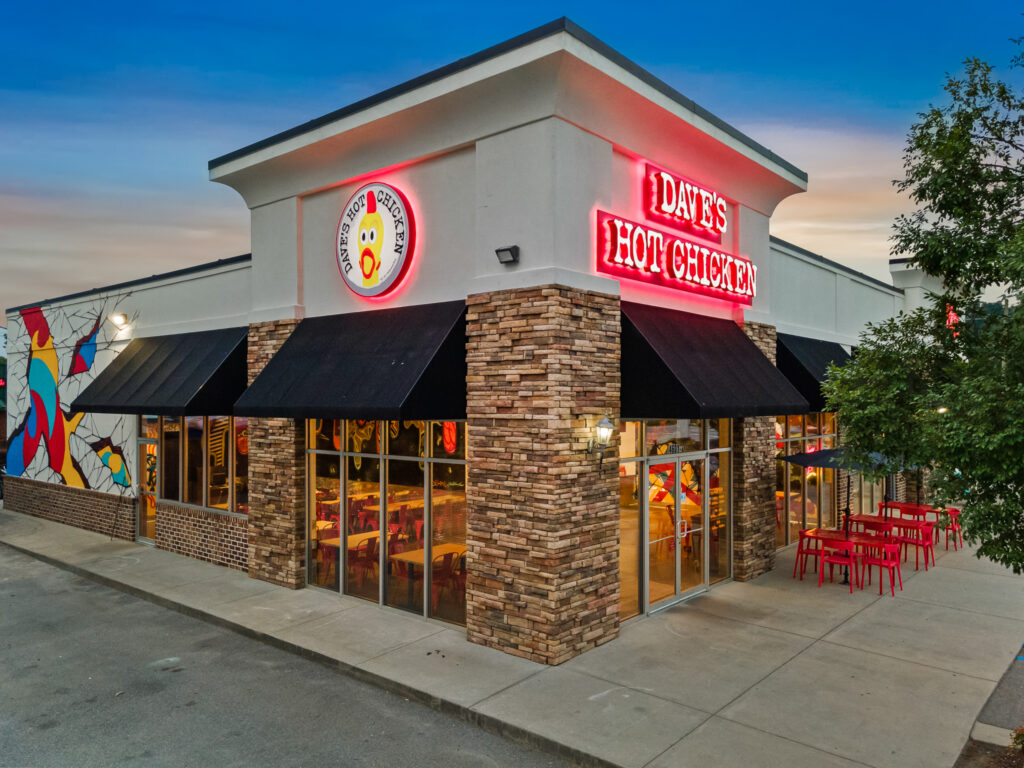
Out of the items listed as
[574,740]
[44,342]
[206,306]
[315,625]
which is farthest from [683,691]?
[44,342]

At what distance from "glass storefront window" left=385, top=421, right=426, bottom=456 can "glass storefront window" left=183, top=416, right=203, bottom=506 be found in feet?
17.7

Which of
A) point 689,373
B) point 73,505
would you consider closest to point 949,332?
point 689,373

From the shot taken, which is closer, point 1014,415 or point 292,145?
point 1014,415

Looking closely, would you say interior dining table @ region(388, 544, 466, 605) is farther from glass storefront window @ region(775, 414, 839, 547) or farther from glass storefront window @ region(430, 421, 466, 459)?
glass storefront window @ region(775, 414, 839, 547)

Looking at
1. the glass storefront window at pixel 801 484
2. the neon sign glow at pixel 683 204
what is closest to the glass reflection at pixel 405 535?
the neon sign glow at pixel 683 204

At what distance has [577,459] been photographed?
8.30 m

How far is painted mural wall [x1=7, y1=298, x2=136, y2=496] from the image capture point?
15992 millimetres

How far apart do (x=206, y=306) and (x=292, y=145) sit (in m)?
4.61

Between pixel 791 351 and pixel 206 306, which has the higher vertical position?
pixel 206 306

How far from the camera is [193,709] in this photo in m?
7.13

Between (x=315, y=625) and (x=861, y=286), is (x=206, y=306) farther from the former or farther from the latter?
(x=861, y=286)

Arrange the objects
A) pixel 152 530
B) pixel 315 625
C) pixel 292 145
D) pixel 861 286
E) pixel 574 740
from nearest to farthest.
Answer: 1. pixel 574 740
2. pixel 315 625
3. pixel 292 145
4. pixel 152 530
5. pixel 861 286

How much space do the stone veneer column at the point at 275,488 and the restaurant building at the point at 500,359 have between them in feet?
0.16

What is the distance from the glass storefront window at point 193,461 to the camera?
13.6 meters
